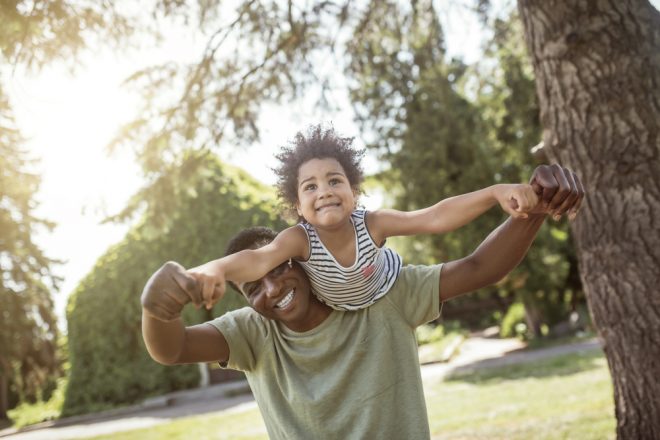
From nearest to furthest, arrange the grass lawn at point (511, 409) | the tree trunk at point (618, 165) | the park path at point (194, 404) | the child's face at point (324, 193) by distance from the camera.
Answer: the child's face at point (324, 193) → the tree trunk at point (618, 165) → the grass lawn at point (511, 409) → the park path at point (194, 404)

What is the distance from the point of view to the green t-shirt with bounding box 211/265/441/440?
8.85ft

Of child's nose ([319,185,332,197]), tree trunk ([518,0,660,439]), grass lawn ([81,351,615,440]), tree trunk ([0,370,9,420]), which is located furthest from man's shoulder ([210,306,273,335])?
tree trunk ([0,370,9,420])

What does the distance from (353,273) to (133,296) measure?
661 inches

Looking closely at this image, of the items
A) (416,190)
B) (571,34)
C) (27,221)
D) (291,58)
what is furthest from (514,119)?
(27,221)

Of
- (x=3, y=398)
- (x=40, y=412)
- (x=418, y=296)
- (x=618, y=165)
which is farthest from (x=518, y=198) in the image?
(x=3, y=398)

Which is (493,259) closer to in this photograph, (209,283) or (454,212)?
(454,212)

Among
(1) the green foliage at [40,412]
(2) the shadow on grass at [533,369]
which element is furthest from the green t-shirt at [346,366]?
(1) the green foliage at [40,412]

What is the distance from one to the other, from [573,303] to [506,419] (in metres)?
16.3

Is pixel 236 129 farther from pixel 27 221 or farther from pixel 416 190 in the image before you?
pixel 27 221

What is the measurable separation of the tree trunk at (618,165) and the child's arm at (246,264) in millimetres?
2220

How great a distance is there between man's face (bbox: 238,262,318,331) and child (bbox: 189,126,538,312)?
2 centimetres

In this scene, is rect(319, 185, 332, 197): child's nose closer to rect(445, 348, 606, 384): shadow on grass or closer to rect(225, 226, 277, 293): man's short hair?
rect(225, 226, 277, 293): man's short hair

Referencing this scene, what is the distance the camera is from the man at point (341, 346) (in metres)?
2.70

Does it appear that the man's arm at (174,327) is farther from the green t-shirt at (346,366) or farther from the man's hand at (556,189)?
the man's hand at (556,189)
